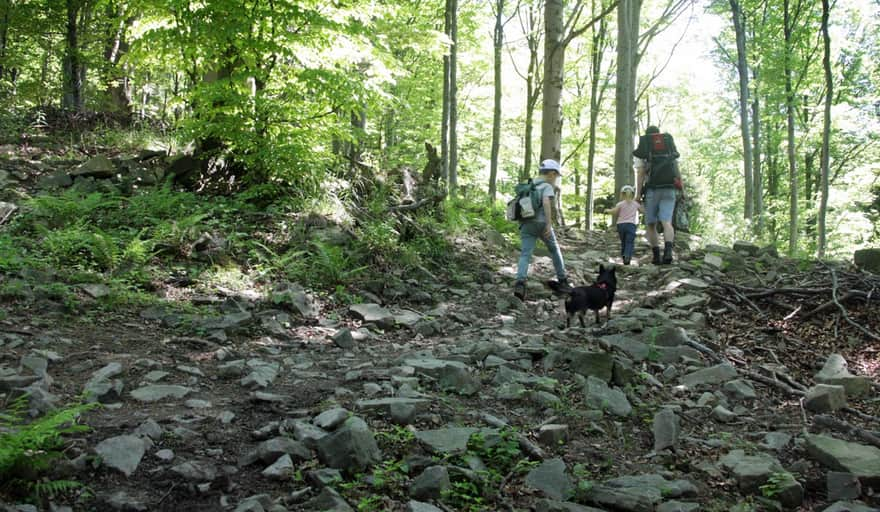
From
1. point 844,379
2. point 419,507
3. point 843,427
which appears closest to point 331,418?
point 419,507

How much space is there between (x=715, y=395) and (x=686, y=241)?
360 inches

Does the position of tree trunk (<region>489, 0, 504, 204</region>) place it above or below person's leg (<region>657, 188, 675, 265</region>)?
above

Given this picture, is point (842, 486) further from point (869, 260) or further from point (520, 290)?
point (869, 260)

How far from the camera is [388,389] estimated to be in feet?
14.7

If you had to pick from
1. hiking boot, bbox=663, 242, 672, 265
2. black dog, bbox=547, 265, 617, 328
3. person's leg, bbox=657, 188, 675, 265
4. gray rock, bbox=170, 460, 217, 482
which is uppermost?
person's leg, bbox=657, 188, 675, 265

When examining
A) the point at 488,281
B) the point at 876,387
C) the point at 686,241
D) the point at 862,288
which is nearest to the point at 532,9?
the point at 686,241

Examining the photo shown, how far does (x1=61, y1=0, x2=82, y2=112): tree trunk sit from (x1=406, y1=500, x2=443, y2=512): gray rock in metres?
15.3

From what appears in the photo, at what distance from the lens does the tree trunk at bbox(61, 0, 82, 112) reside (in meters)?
13.9

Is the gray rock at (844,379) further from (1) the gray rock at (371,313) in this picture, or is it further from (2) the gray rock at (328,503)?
(1) the gray rock at (371,313)

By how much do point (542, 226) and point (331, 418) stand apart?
553 cm

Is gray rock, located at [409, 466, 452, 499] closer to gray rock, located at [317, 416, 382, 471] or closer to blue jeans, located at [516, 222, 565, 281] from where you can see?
gray rock, located at [317, 416, 382, 471]

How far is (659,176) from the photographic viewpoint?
974 cm

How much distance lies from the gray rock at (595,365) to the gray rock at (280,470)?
9.29ft

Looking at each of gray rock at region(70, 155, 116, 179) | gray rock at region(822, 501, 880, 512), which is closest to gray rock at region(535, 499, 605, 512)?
gray rock at region(822, 501, 880, 512)
